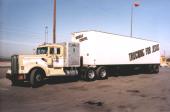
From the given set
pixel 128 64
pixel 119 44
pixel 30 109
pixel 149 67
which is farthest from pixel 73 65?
pixel 149 67

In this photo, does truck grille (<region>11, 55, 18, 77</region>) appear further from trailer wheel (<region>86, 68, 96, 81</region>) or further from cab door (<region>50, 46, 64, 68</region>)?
trailer wheel (<region>86, 68, 96, 81</region>)

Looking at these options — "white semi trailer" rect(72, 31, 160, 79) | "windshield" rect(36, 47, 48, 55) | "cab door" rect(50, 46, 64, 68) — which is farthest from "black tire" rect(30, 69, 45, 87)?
"white semi trailer" rect(72, 31, 160, 79)

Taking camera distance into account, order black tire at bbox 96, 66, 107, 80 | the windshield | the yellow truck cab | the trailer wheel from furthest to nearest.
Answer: black tire at bbox 96, 66, 107, 80 → the trailer wheel → the windshield → the yellow truck cab

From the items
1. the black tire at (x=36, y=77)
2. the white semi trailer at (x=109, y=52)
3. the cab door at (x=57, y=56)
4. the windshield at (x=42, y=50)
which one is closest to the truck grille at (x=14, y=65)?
the black tire at (x=36, y=77)

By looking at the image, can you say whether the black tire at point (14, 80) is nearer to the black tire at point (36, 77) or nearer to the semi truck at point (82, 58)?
the semi truck at point (82, 58)

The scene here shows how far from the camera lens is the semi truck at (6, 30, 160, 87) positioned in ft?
54.7

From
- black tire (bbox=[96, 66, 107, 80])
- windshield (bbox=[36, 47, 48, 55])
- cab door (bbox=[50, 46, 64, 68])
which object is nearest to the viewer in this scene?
cab door (bbox=[50, 46, 64, 68])

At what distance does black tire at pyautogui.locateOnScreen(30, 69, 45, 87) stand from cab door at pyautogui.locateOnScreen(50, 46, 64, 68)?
4.88 ft

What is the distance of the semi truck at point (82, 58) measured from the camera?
1667cm

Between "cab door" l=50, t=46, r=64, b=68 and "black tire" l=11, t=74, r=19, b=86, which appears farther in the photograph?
"cab door" l=50, t=46, r=64, b=68

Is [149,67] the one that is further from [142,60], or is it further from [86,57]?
[86,57]

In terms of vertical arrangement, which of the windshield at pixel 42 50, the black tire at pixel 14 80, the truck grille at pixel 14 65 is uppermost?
the windshield at pixel 42 50

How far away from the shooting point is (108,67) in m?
23.3

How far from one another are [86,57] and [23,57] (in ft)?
19.6
